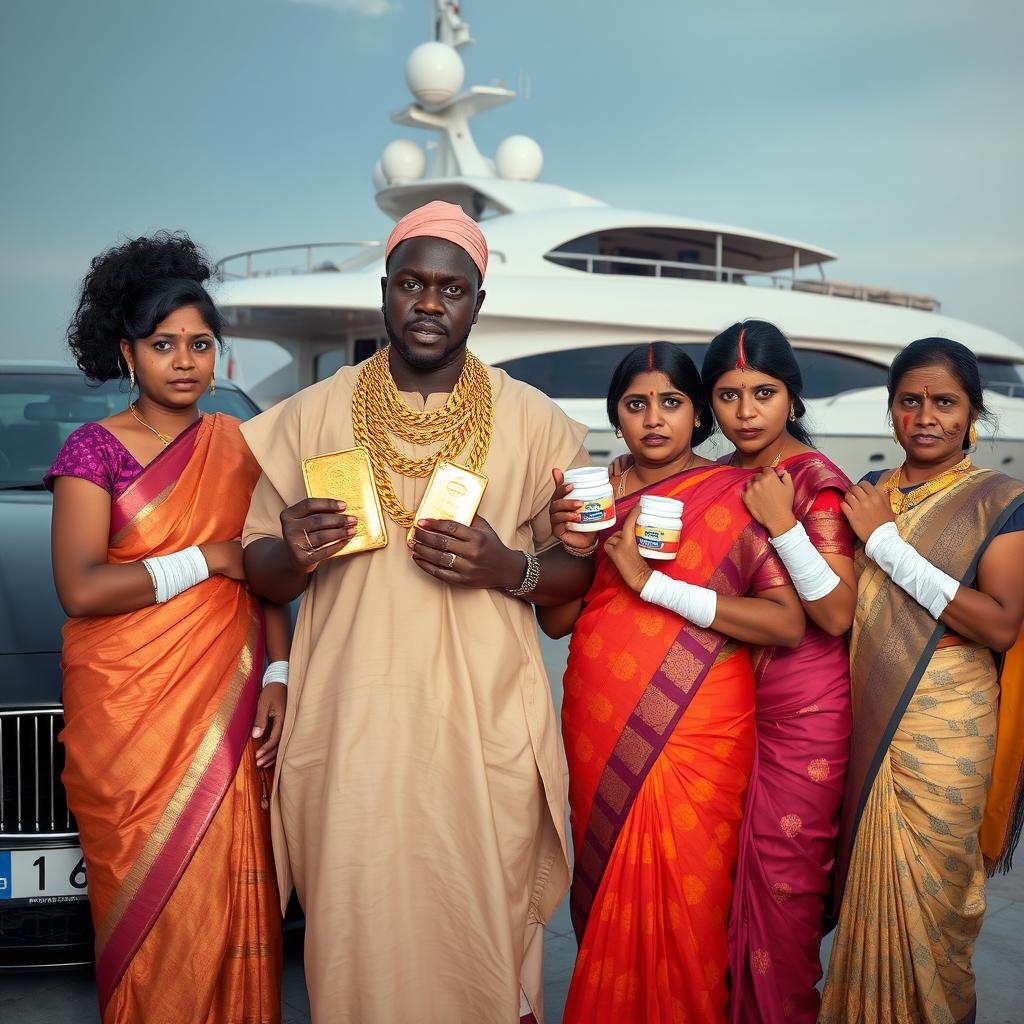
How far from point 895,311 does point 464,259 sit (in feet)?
56.1

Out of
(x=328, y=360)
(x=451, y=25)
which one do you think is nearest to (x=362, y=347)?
(x=328, y=360)

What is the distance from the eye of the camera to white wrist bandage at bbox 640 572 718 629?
2.19 metres

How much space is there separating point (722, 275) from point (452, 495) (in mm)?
17432

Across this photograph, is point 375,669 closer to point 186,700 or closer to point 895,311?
point 186,700

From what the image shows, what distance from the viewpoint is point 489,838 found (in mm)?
1964

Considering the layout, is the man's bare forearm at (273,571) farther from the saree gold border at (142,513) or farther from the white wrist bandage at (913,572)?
the white wrist bandage at (913,572)

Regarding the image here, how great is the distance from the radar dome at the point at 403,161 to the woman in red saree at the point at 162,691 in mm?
18507

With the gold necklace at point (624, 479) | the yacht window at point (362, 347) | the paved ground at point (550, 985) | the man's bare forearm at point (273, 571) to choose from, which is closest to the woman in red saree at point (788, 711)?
the gold necklace at point (624, 479)

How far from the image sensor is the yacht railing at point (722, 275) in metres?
15.8

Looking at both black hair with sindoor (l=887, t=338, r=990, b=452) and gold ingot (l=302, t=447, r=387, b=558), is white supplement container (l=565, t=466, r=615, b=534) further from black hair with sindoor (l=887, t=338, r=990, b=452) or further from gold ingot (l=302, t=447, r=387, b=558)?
black hair with sindoor (l=887, t=338, r=990, b=452)

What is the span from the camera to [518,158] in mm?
18859

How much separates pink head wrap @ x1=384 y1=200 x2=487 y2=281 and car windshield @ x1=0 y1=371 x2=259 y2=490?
6.64 ft

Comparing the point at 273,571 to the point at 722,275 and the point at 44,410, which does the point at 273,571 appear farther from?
the point at 722,275

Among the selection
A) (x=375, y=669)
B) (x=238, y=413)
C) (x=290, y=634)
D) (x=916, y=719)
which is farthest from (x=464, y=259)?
(x=238, y=413)
